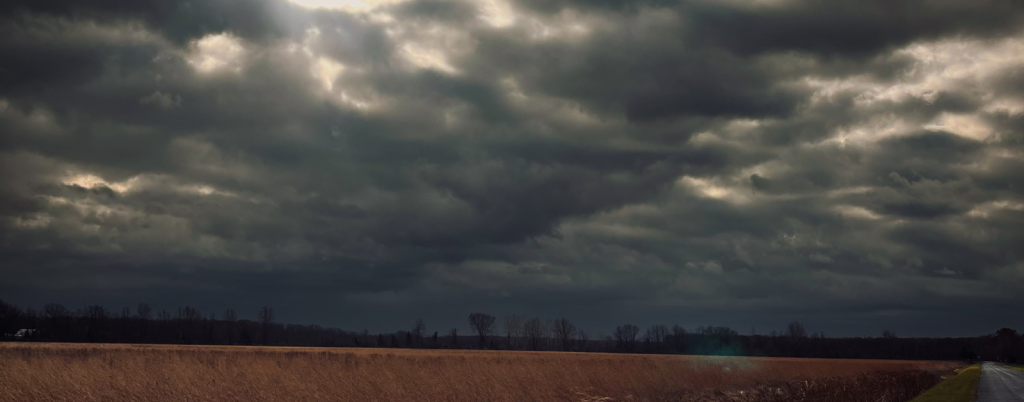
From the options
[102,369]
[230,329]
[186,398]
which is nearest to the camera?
[186,398]

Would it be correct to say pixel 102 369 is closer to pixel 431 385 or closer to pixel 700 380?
pixel 431 385

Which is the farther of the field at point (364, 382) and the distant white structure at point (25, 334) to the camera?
the distant white structure at point (25, 334)

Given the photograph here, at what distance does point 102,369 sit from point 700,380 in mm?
34902

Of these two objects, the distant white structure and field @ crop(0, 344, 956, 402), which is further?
the distant white structure

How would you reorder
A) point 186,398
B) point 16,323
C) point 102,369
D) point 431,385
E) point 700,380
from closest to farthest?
point 186,398 < point 102,369 < point 431,385 < point 700,380 < point 16,323

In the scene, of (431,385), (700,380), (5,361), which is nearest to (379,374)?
(431,385)

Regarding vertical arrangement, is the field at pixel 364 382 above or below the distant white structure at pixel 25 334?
above

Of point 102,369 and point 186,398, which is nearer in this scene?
point 186,398

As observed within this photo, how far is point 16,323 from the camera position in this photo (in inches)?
6260

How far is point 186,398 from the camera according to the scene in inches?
1042

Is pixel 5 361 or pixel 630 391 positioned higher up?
pixel 5 361

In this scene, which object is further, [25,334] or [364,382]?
[25,334]

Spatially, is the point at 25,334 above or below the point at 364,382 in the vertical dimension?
below

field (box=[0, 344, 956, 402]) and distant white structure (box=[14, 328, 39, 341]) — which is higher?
field (box=[0, 344, 956, 402])
